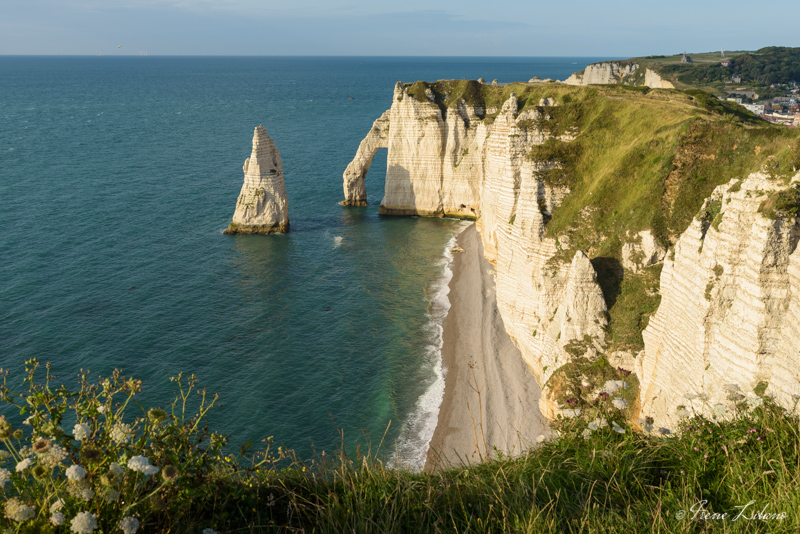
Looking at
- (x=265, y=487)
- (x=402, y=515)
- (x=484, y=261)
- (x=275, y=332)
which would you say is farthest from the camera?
(x=484, y=261)

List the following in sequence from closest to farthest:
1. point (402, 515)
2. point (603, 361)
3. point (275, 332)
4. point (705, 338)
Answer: point (402, 515), point (705, 338), point (603, 361), point (275, 332)

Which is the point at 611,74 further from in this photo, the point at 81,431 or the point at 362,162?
the point at 81,431

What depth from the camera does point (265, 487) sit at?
7.43 m

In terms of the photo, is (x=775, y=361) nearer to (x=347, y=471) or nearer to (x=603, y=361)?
(x=603, y=361)

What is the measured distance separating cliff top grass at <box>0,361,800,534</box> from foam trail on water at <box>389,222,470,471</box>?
1092 centimetres

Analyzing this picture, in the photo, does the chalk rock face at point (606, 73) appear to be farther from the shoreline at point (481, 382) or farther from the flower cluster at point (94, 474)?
the flower cluster at point (94, 474)

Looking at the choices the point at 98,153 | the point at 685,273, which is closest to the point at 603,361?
Result: the point at 685,273

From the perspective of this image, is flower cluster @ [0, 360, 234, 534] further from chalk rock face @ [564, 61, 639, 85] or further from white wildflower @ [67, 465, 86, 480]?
chalk rock face @ [564, 61, 639, 85]

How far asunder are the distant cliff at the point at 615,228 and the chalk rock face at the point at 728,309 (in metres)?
0.07

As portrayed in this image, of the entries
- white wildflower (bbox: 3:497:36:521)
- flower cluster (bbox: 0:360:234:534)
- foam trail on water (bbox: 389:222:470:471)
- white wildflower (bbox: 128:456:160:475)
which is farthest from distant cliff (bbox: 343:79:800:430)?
white wildflower (bbox: 3:497:36:521)

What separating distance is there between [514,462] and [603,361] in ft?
51.7

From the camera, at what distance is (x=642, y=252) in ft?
76.8

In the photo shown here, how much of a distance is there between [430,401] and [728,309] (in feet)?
57.4

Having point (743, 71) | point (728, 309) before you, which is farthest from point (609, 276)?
point (743, 71)
